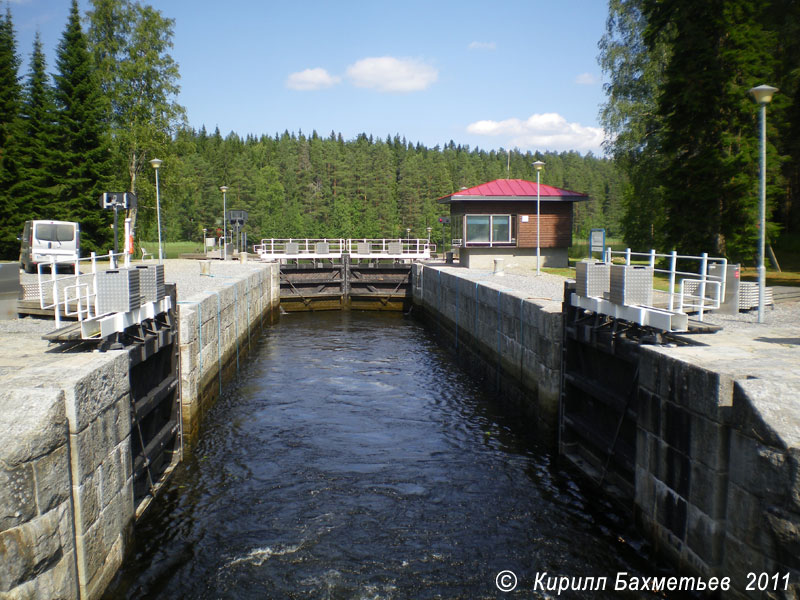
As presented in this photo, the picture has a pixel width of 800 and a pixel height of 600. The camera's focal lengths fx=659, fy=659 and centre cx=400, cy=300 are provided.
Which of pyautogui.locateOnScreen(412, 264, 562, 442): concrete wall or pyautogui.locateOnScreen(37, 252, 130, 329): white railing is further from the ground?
pyautogui.locateOnScreen(37, 252, 130, 329): white railing

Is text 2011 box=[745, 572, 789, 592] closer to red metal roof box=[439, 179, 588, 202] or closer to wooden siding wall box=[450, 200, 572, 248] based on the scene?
red metal roof box=[439, 179, 588, 202]

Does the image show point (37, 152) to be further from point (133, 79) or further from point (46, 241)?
point (46, 241)

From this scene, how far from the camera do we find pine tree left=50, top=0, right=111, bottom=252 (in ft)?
108

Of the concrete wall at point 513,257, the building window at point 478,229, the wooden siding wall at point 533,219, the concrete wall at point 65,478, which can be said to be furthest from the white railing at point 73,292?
the wooden siding wall at point 533,219

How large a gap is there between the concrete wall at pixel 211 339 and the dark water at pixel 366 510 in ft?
1.72

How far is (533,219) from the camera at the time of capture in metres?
29.4

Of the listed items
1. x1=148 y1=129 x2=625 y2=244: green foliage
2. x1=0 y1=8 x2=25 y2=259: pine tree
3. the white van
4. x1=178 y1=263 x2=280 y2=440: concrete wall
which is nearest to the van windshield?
the white van

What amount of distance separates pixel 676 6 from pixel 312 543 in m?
23.3

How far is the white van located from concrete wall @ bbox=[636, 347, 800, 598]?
18467 millimetres

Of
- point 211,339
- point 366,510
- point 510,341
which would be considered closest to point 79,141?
point 211,339

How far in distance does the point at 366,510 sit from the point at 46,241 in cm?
1723

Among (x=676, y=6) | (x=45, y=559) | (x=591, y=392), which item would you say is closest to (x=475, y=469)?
(x=591, y=392)

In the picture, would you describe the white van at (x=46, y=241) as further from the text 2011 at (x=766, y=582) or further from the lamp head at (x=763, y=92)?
the text 2011 at (x=766, y=582)

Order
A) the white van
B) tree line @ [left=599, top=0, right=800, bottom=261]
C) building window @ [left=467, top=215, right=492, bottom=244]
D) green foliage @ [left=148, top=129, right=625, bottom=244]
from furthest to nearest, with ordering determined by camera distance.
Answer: green foliage @ [left=148, top=129, right=625, bottom=244] < building window @ [left=467, top=215, right=492, bottom=244] < tree line @ [left=599, top=0, right=800, bottom=261] < the white van
